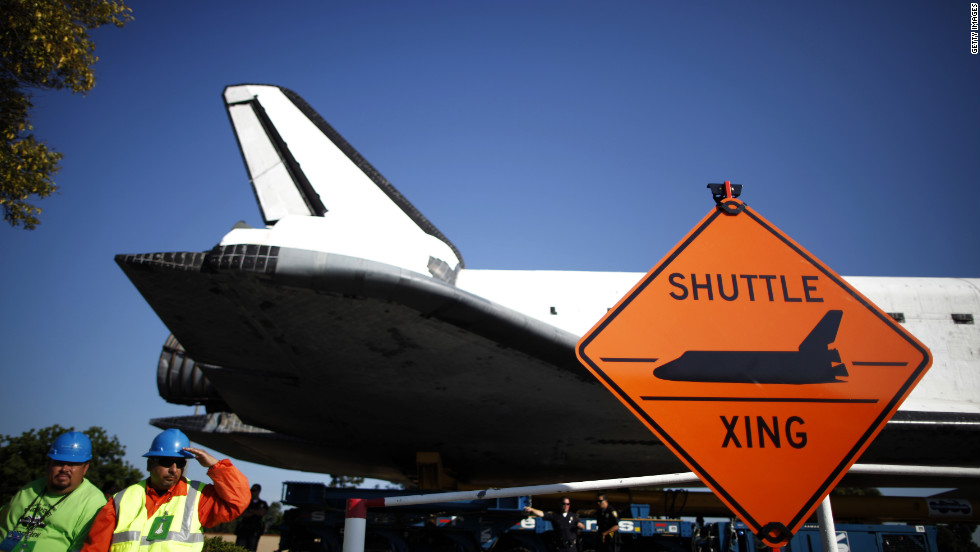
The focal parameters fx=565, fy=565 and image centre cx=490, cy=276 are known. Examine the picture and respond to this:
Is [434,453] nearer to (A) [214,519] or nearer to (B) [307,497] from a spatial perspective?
(B) [307,497]

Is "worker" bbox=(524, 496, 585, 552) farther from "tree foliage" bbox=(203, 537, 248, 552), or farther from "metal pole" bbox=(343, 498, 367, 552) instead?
"metal pole" bbox=(343, 498, 367, 552)

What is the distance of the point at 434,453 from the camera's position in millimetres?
7902

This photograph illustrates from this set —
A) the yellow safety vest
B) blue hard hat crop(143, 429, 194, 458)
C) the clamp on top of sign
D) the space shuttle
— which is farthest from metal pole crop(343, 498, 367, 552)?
the space shuttle

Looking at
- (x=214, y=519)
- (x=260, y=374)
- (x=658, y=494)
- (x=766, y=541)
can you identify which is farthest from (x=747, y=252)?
(x=658, y=494)

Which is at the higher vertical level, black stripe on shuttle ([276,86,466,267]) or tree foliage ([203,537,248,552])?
black stripe on shuttle ([276,86,466,267])

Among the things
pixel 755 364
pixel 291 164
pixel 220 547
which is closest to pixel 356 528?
pixel 755 364

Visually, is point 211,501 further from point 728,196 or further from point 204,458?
point 728,196

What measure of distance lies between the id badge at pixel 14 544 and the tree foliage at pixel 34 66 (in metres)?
6.53

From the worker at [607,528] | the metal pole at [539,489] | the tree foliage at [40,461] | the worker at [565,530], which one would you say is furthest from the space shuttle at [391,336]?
the tree foliage at [40,461]

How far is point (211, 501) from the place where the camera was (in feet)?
8.22

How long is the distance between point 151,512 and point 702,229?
100.0 inches

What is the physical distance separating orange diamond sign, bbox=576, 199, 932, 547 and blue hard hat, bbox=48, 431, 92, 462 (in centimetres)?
254

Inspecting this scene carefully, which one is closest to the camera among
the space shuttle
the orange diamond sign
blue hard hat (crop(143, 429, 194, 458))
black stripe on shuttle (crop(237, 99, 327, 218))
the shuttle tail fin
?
the orange diamond sign

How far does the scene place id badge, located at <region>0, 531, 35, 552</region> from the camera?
2578mm
